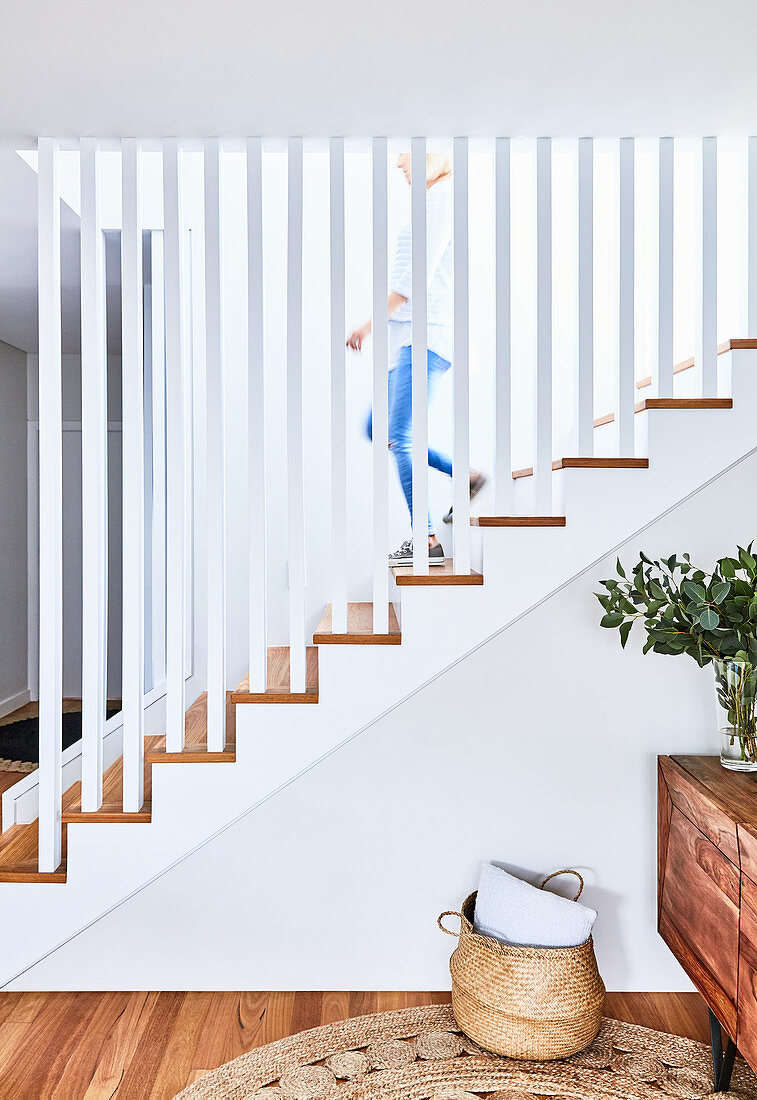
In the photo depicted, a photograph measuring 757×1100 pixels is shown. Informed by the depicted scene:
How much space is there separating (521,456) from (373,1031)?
73.2 inches

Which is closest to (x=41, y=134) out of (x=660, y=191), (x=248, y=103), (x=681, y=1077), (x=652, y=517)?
(x=248, y=103)

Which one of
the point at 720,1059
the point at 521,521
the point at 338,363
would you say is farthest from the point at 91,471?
the point at 720,1059

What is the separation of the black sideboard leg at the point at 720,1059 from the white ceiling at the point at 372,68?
7.20 feet

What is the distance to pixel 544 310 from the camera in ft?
7.73

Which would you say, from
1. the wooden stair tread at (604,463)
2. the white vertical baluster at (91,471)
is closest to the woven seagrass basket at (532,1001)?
the white vertical baluster at (91,471)

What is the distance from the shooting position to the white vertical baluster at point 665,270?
7.70 ft

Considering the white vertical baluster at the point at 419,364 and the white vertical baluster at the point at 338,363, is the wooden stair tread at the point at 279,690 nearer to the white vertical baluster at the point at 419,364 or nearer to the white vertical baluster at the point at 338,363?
the white vertical baluster at the point at 338,363

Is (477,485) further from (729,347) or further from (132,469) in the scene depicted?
(132,469)

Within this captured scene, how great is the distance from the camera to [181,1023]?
7.42ft

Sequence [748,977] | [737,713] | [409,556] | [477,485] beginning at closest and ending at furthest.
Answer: [748,977]
[737,713]
[409,556]
[477,485]


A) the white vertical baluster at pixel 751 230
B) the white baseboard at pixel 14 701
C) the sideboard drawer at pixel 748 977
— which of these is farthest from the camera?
the white baseboard at pixel 14 701

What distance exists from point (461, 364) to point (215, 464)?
2.41 ft

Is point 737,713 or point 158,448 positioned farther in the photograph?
point 158,448

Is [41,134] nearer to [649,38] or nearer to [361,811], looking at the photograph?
[649,38]
